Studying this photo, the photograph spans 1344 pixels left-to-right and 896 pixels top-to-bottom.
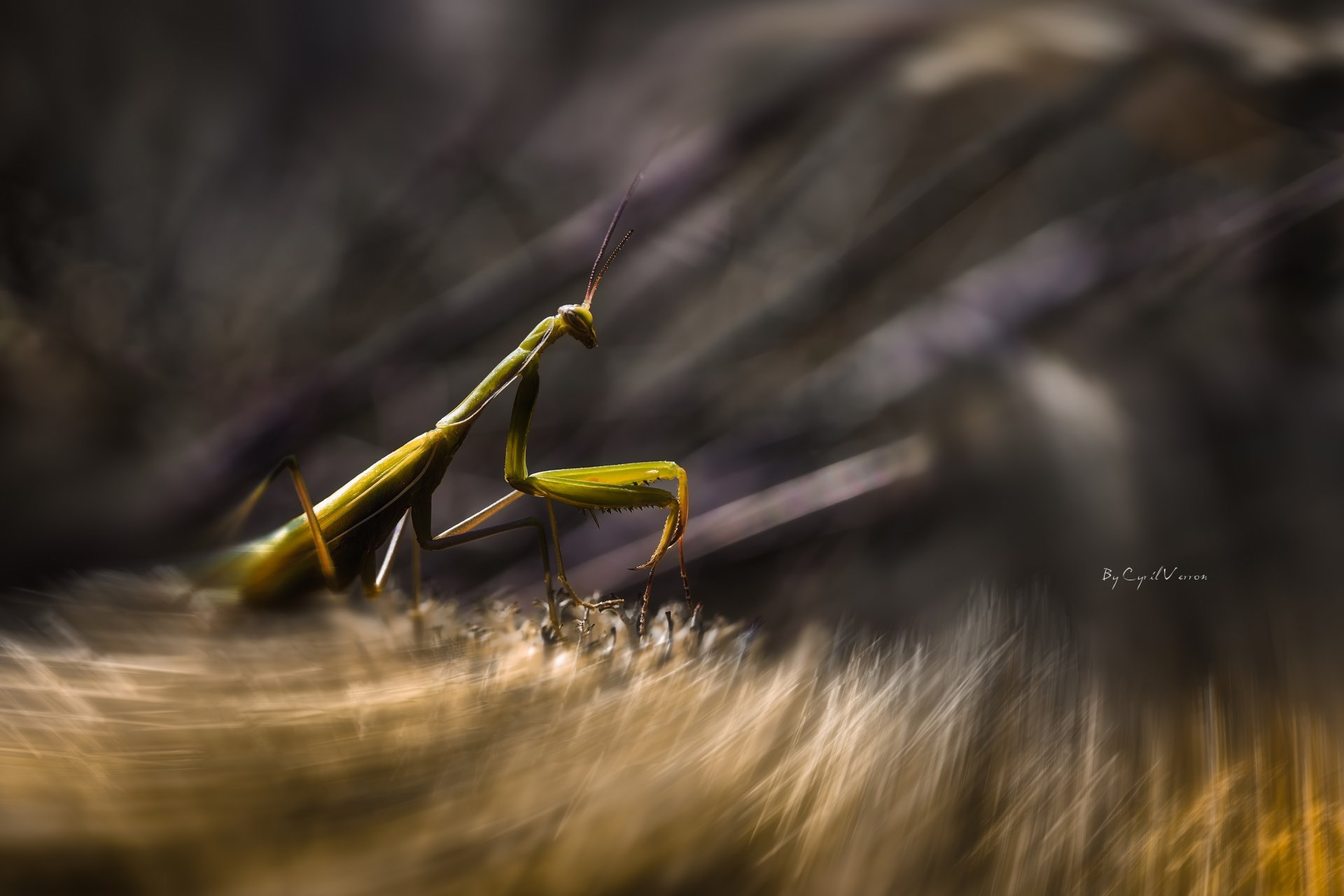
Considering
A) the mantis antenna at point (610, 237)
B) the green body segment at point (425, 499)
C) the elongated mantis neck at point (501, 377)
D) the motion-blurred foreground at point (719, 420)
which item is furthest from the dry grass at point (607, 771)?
the mantis antenna at point (610, 237)

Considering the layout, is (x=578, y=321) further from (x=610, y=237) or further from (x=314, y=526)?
(x=314, y=526)

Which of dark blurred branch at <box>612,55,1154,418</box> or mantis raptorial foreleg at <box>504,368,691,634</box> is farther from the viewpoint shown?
dark blurred branch at <box>612,55,1154,418</box>

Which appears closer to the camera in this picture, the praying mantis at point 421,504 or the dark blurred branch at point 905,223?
the praying mantis at point 421,504

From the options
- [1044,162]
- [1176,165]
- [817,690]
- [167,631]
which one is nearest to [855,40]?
[1044,162]

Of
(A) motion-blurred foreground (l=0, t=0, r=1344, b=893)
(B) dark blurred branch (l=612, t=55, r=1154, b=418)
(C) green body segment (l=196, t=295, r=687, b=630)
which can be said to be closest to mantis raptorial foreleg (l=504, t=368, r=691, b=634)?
(C) green body segment (l=196, t=295, r=687, b=630)

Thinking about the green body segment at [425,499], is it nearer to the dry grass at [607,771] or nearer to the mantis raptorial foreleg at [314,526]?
the mantis raptorial foreleg at [314,526]

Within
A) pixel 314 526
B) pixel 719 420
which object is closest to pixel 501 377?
pixel 314 526

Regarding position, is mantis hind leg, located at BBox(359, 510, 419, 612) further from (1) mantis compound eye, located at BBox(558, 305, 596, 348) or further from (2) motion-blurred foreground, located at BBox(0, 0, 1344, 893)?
Result: (1) mantis compound eye, located at BBox(558, 305, 596, 348)
